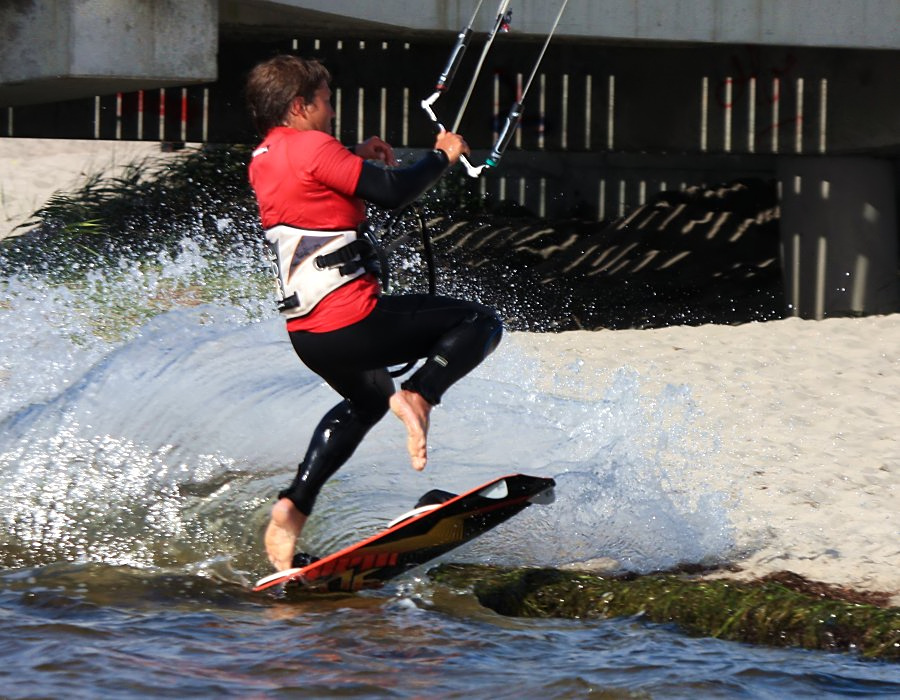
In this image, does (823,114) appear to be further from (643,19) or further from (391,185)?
(391,185)

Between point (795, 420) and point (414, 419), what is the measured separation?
3.52 m

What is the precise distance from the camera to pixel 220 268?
11805 millimetres

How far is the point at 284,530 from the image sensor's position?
5195mm

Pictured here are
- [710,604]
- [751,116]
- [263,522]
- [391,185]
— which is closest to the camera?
[391,185]

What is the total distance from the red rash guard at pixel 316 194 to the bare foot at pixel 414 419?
0.35 meters

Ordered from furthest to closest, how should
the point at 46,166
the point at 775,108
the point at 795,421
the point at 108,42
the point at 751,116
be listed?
the point at 46,166 → the point at 751,116 → the point at 775,108 → the point at 108,42 → the point at 795,421

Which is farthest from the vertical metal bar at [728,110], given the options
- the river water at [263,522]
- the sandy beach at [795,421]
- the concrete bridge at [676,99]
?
A: the river water at [263,522]

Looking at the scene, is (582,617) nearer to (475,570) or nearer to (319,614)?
(475,570)

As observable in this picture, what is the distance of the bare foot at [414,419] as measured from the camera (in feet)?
15.7

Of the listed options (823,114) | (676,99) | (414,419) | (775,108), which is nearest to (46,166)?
(676,99)

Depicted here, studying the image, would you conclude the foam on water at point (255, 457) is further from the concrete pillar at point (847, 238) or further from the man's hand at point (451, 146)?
Answer: the concrete pillar at point (847, 238)

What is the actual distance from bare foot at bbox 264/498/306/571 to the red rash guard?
78 centimetres

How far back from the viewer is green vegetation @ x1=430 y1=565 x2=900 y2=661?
4.82 m

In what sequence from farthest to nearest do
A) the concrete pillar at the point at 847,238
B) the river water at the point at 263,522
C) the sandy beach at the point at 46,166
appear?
the sandy beach at the point at 46,166 → the concrete pillar at the point at 847,238 → the river water at the point at 263,522
